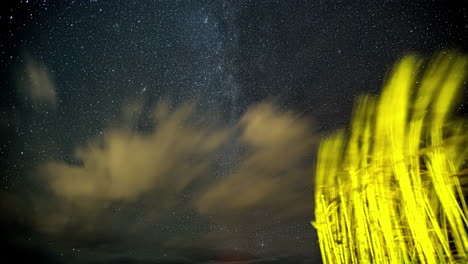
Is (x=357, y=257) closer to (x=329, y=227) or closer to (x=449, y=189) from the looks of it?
(x=329, y=227)

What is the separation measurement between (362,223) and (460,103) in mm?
3804

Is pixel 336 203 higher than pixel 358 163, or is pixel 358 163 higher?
pixel 358 163

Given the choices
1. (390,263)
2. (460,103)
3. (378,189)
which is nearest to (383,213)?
(378,189)

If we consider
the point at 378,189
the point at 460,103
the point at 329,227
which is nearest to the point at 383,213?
the point at 378,189

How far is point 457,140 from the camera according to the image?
22.6 feet

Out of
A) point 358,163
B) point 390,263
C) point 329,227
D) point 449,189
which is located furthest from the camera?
point 329,227

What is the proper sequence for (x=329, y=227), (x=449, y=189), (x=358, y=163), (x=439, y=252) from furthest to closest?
(x=329, y=227) → (x=358, y=163) → (x=439, y=252) → (x=449, y=189)

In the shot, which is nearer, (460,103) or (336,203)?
(460,103)

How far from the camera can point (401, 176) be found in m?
7.22

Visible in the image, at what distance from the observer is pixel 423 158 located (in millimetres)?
7465

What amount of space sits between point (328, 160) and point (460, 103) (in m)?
3.56

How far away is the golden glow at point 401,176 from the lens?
22.5ft

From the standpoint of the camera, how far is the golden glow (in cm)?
686

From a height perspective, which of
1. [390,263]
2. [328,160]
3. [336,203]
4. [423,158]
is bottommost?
[390,263]
